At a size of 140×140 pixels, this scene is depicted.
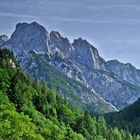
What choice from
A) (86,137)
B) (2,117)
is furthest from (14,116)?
(86,137)

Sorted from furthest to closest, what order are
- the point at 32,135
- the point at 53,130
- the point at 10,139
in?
the point at 53,130 < the point at 32,135 < the point at 10,139

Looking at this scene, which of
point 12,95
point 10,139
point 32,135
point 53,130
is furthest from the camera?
point 12,95

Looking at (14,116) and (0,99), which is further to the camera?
(0,99)

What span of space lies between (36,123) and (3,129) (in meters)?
45.9

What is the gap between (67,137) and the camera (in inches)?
6698

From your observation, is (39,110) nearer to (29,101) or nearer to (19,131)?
(29,101)

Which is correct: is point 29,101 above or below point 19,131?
above

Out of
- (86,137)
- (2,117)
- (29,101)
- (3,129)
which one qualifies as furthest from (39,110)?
(3,129)

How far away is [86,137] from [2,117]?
214 ft

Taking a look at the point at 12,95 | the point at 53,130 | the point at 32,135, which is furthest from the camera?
the point at 12,95

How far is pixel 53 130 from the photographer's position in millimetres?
167625

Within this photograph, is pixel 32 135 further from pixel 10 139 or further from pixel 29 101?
pixel 29 101

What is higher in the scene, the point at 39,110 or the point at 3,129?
the point at 39,110

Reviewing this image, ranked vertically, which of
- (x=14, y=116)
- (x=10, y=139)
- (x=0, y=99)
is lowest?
(x=10, y=139)
